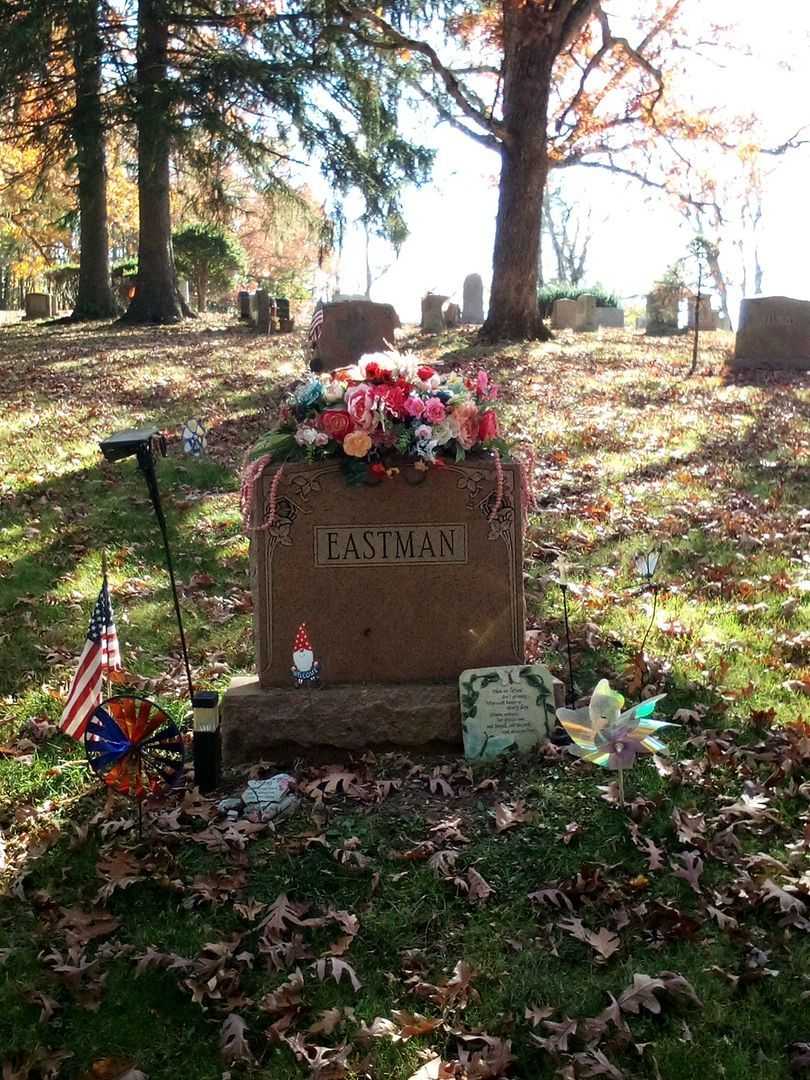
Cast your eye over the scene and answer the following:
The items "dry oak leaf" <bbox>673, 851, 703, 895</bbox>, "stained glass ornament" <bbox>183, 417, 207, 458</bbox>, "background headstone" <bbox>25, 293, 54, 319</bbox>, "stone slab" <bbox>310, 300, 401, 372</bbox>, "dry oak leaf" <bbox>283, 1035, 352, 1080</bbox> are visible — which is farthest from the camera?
"background headstone" <bbox>25, 293, 54, 319</bbox>

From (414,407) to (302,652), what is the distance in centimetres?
128

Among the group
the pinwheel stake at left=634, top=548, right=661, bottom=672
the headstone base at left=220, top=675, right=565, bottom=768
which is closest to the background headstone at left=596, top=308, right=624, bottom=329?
the pinwheel stake at left=634, top=548, right=661, bottom=672

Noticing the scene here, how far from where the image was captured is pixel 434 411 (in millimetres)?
4777

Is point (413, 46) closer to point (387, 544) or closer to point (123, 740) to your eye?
point (387, 544)

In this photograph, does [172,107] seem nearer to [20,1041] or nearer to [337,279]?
[20,1041]

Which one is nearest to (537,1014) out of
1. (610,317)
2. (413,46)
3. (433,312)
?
(413,46)

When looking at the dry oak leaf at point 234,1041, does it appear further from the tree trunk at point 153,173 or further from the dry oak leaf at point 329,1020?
the tree trunk at point 153,173

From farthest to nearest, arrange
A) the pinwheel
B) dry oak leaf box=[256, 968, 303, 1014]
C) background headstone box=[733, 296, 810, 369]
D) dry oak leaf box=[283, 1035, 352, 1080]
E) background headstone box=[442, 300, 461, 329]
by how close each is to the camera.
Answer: background headstone box=[442, 300, 461, 329] → background headstone box=[733, 296, 810, 369] → the pinwheel → dry oak leaf box=[256, 968, 303, 1014] → dry oak leaf box=[283, 1035, 352, 1080]

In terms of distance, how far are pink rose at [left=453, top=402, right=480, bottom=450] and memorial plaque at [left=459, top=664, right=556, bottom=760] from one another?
1.10 m

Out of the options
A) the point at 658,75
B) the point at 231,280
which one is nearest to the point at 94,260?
the point at 231,280

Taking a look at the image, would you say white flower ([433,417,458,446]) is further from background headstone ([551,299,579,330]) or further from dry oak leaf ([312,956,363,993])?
background headstone ([551,299,579,330])

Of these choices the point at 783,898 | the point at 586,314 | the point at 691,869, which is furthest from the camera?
the point at 586,314

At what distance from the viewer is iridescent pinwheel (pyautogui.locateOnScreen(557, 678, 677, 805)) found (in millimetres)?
4082

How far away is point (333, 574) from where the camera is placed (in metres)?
4.88
